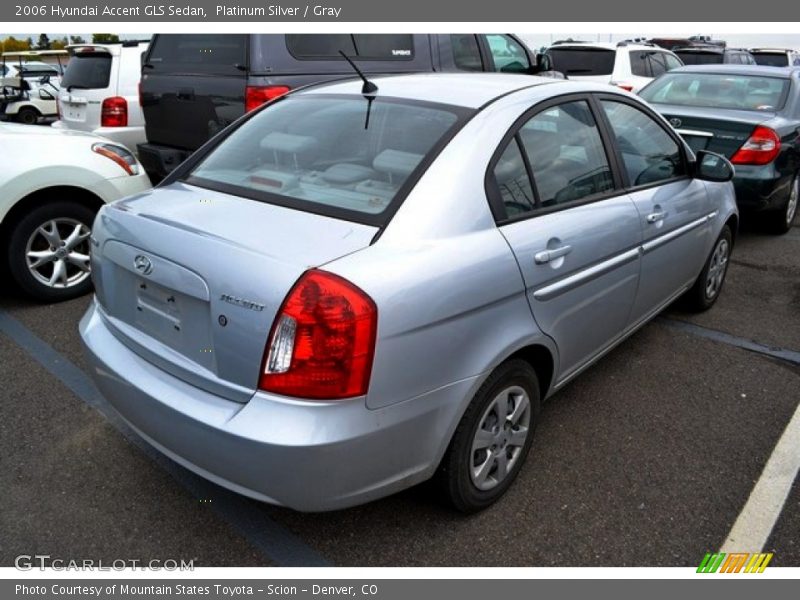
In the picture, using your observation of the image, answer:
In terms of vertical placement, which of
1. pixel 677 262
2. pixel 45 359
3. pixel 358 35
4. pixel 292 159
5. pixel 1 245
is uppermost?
pixel 358 35

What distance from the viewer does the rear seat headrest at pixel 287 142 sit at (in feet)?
9.05

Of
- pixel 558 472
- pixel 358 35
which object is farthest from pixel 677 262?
pixel 358 35

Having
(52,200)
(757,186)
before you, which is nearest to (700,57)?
(757,186)

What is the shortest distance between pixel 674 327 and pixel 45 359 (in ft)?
12.9

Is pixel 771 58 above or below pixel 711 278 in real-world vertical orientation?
above

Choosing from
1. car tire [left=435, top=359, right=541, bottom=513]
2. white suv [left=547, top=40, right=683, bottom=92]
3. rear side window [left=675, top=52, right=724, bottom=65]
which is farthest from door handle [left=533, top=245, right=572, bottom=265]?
rear side window [left=675, top=52, right=724, bottom=65]

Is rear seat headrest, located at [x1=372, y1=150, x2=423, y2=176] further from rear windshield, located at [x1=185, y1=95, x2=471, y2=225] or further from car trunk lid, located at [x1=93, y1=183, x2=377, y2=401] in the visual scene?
car trunk lid, located at [x1=93, y1=183, x2=377, y2=401]

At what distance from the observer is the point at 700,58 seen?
15.1 m

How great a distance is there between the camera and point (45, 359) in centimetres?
376

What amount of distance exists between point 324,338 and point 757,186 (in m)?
5.33

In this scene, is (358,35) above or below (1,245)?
above

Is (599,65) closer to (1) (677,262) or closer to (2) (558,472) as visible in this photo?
(1) (677,262)

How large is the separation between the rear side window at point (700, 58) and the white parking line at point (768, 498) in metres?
14.0

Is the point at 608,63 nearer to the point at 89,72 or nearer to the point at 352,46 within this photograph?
the point at 352,46
